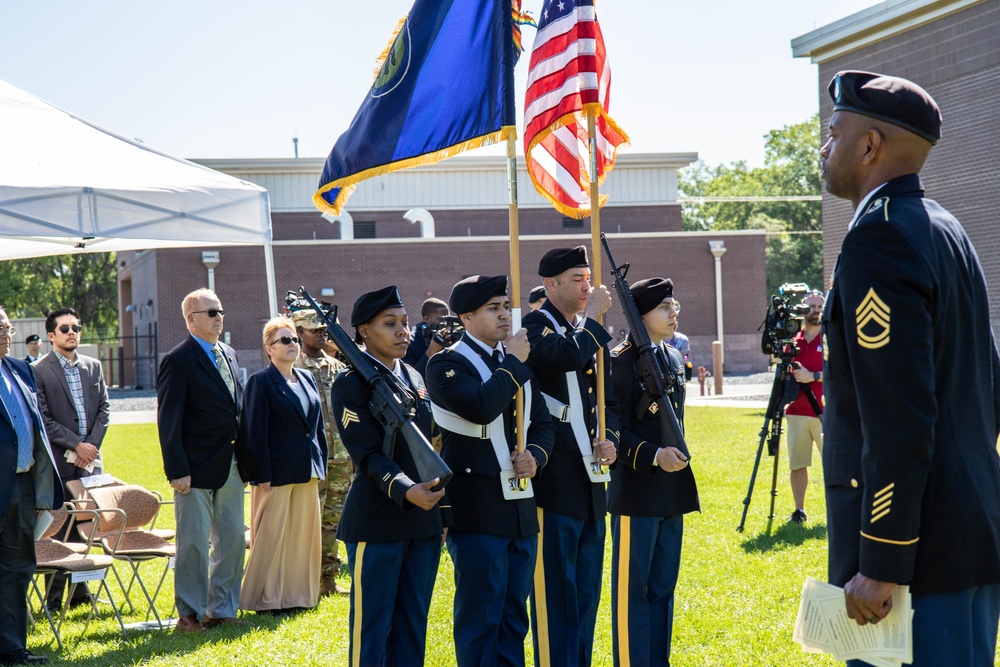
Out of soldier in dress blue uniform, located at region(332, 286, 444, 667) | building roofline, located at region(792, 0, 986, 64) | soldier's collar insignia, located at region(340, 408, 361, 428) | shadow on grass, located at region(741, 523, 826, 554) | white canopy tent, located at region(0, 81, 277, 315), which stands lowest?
shadow on grass, located at region(741, 523, 826, 554)

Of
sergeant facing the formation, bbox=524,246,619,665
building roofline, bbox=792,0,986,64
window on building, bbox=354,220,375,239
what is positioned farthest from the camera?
window on building, bbox=354,220,375,239

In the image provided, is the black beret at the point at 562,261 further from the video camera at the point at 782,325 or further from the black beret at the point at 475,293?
the video camera at the point at 782,325

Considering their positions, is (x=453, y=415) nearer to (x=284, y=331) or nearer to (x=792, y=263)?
(x=284, y=331)

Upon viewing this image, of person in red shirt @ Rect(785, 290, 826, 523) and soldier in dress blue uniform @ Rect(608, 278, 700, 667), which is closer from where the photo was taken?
soldier in dress blue uniform @ Rect(608, 278, 700, 667)

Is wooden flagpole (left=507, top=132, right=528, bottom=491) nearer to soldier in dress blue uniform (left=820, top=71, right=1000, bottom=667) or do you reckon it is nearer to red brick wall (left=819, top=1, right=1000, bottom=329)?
soldier in dress blue uniform (left=820, top=71, right=1000, bottom=667)

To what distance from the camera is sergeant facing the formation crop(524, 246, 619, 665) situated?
17.2 ft

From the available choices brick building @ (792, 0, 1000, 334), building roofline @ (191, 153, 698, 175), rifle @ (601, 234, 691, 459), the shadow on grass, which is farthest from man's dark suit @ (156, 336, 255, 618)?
building roofline @ (191, 153, 698, 175)

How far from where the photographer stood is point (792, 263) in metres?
75.1

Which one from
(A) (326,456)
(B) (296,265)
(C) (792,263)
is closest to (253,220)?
(A) (326,456)

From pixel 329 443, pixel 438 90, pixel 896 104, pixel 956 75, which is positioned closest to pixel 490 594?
pixel 438 90

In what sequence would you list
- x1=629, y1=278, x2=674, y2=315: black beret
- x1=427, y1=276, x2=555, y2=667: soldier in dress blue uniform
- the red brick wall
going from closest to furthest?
x1=427, y1=276, x2=555, y2=667: soldier in dress blue uniform → x1=629, y1=278, x2=674, y2=315: black beret → the red brick wall

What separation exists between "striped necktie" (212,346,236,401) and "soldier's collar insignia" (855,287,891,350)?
18.6 feet

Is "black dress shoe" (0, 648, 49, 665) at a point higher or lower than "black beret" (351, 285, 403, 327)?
lower

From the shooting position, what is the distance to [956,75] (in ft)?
86.4
